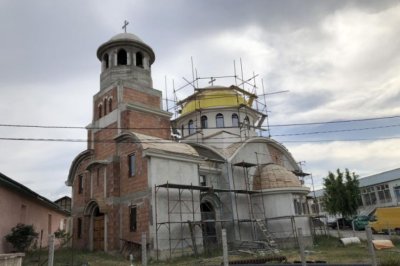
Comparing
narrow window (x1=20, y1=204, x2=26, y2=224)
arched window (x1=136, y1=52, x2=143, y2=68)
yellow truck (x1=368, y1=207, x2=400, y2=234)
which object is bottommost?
yellow truck (x1=368, y1=207, x2=400, y2=234)

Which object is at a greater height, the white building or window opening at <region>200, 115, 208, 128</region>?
window opening at <region>200, 115, 208, 128</region>

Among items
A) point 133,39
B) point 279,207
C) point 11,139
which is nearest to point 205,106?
point 133,39

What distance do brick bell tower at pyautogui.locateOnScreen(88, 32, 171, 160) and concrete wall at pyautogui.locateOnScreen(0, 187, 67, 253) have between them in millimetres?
5507

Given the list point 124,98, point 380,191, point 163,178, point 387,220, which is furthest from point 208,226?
point 380,191

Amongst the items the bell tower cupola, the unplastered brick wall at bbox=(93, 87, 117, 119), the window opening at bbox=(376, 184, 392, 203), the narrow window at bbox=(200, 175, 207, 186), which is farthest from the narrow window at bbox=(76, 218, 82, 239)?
the window opening at bbox=(376, 184, 392, 203)

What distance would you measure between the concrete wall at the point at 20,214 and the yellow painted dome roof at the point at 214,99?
14550mm

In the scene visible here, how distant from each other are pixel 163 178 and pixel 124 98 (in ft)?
22.5

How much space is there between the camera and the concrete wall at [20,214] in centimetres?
1909

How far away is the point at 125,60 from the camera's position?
2705cm

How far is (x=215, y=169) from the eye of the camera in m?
26.7

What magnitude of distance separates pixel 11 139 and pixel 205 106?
19.7 metres

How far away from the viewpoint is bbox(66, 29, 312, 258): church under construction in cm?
2119

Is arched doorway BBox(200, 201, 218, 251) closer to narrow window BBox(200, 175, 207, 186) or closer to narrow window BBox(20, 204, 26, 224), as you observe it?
narrow window BBox(200, 175, 207, 186)

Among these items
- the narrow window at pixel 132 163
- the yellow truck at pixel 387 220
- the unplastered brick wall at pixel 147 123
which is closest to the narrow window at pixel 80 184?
the narrow window at pixel 132 163
